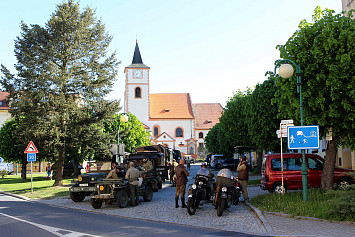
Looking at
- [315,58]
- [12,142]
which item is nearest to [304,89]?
[315,58]

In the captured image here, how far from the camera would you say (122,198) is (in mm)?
14688

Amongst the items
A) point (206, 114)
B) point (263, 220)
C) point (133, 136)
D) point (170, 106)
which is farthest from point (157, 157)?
point (206, 114)

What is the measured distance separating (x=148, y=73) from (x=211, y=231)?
290 ft

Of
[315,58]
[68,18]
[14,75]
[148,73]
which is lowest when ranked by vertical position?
[315,58]

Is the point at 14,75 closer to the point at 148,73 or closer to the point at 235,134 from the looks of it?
the point at 235,134

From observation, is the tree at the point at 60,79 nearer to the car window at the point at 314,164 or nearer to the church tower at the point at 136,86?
the car window at the point at 314,164

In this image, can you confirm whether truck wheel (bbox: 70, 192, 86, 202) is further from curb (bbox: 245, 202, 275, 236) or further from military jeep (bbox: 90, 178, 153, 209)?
curb (bbox: 245, 202, 275, 236)

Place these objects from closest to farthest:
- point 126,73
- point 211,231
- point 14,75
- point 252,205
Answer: point 211,231 → point 252,205 → point 14,75 → point 126,73

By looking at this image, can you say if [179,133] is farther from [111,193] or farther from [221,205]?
[221,205]

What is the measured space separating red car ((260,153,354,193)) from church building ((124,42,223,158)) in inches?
3090

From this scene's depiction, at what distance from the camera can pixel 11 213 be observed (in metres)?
13.8

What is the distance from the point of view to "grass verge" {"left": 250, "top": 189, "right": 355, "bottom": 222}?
9.74 meters

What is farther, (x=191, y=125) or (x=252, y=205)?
(x=191, y=125)

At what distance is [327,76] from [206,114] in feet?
301
